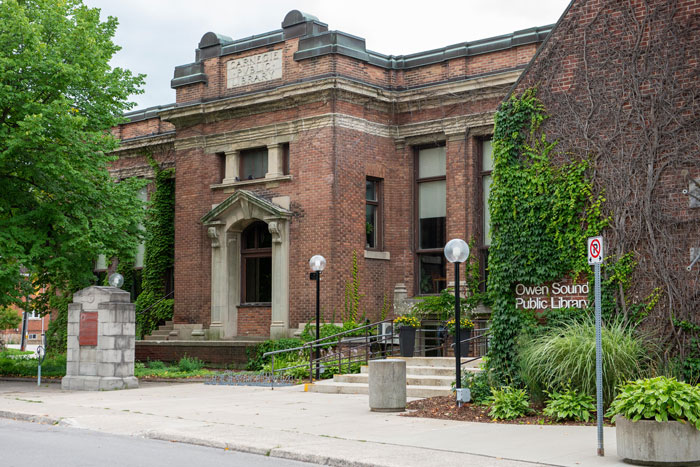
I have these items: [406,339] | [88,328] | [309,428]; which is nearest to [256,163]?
[406,339]

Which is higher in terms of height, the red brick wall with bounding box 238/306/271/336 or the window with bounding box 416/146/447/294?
the window with bounding box 416/146/447/294

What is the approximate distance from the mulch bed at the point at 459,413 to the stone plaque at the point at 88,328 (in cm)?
822

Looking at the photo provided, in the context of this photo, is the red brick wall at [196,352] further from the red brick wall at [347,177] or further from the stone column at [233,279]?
the red brick wall at [347,177]

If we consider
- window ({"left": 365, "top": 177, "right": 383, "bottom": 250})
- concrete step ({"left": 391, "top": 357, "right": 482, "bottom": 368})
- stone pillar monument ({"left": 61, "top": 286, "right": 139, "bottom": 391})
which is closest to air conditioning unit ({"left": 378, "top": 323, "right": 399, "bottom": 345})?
concrete step ({"left": 391, "top": 357, "right": 482, "bottom": 368})

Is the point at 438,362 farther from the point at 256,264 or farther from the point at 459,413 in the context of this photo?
the point at 256,264

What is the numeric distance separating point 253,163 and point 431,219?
5652mm

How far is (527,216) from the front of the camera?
603 inches

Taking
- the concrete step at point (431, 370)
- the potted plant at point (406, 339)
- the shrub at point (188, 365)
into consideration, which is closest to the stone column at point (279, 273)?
the shrub at point (188, 365)

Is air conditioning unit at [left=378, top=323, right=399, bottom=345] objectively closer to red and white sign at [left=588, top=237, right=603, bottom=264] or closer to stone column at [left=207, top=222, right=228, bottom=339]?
stone column at [left=207, top=222, right=228, bottom=339]

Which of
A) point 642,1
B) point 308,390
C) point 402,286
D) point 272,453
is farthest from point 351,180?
point 272,453

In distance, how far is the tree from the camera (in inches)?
851

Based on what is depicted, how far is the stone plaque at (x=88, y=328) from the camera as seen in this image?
20.3 metres

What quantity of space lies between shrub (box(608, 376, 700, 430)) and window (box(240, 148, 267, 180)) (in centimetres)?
1798

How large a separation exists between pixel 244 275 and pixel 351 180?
4690mm
